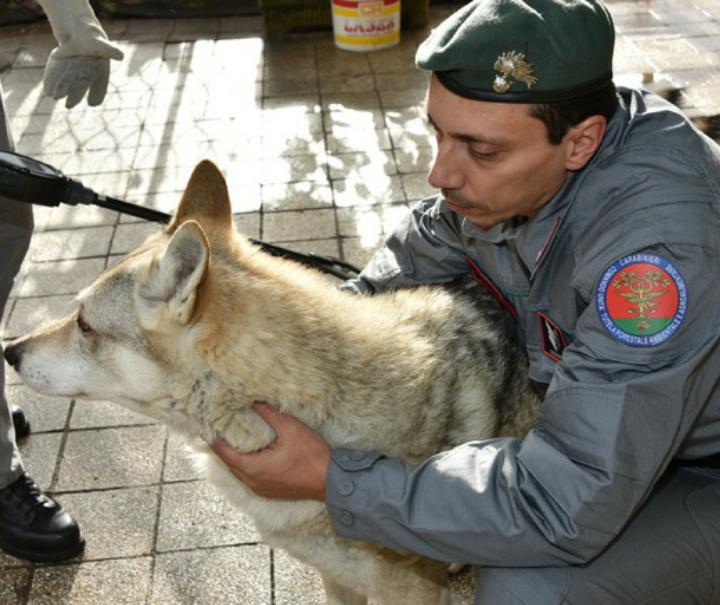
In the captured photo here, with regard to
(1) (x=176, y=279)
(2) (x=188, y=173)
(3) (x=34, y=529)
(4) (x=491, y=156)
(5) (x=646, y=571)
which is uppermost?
(4) (x=491, y=156)

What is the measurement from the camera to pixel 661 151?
6.98 ft

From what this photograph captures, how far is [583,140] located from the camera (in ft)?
7.20

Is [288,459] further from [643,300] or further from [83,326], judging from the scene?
[643,300]

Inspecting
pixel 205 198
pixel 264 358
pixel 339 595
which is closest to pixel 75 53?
pixel 205 198

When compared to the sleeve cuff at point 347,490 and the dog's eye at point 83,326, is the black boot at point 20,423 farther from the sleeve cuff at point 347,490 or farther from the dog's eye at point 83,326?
the sleeve cuff at point 347,490

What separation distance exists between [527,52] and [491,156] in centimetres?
27

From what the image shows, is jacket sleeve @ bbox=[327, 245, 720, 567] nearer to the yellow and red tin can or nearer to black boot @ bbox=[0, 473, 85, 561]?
black boot @ bbox=[0, 473, 85, 561]

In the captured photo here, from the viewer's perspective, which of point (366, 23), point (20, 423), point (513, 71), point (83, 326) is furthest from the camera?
point (366, 23)

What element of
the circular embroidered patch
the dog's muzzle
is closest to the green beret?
the circular embroidered patch

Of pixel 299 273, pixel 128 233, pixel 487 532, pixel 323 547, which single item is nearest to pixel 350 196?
pixel 128 233

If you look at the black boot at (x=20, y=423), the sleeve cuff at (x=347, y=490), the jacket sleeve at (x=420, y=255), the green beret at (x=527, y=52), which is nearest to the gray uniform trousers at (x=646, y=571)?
the sleeve cuff at (x=347, y=490)

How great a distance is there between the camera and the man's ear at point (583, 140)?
2166mm

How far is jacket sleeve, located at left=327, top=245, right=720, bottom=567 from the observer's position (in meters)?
1.95

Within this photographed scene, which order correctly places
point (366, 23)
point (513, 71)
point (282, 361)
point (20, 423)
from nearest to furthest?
point (513, 71)
point (282, 361)
point (20, 423)
point (366, 23)
